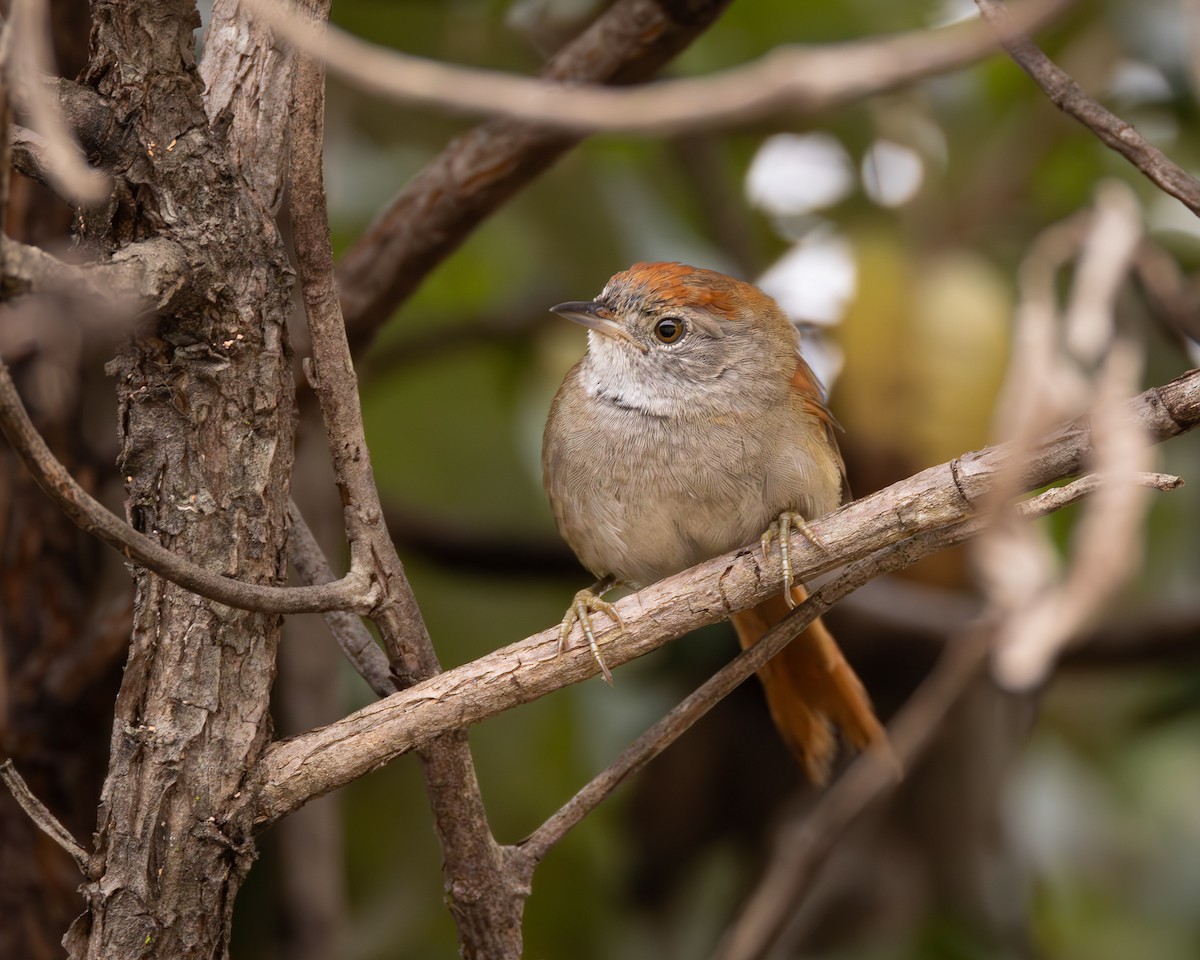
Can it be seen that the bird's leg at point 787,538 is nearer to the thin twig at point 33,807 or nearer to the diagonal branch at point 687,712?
the diagonal branch at point 687,712

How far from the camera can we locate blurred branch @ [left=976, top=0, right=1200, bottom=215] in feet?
6.16

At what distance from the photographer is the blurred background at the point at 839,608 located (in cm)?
379

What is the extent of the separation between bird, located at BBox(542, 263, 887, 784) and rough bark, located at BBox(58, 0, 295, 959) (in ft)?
2.98

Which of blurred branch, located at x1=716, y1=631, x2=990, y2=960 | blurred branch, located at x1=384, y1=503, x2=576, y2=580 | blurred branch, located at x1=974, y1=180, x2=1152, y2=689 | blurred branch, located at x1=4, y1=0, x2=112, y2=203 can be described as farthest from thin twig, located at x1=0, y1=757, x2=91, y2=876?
blurred branch, located at x1=384, y1=503, x2=576, y2=580

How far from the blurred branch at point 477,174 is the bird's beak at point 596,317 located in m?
0.50

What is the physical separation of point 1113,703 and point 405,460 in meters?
2.82

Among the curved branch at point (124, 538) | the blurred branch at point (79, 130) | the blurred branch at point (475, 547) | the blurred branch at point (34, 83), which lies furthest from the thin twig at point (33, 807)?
the blurred branch at point (475, 547)

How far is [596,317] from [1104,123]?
159 centimetres

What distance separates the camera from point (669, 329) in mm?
3305

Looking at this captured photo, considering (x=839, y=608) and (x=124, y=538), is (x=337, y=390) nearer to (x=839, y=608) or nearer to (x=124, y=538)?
(x=124, y=538)

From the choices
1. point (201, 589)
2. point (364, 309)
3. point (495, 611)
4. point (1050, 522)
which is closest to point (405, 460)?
point (495, 611)

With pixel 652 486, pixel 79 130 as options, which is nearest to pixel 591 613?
pixel 652 486

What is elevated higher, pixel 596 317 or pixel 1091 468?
pixel 596 317

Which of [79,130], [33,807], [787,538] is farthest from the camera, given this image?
[787,538]
